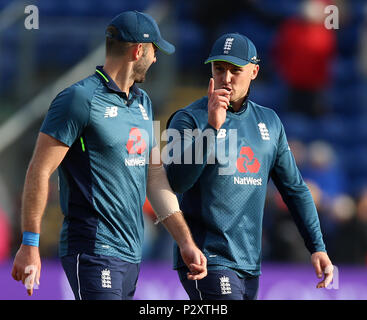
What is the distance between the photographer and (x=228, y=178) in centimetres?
577

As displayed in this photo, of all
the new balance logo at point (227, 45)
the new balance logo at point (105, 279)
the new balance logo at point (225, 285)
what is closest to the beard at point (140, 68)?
the new balance logo at point (227, 45)

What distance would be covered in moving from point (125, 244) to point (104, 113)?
77cm

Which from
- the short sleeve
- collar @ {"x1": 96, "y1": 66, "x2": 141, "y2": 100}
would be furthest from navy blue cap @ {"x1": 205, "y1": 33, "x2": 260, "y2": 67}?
the short sleeve

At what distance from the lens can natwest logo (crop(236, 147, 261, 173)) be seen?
5.82m

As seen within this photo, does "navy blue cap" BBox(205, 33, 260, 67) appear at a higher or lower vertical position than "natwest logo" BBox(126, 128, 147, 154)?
higher

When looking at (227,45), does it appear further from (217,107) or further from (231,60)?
(217,107)

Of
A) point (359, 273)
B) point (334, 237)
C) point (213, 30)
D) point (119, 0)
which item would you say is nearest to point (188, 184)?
point (359, 273)

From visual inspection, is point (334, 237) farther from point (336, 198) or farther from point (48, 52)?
point (48, 52)

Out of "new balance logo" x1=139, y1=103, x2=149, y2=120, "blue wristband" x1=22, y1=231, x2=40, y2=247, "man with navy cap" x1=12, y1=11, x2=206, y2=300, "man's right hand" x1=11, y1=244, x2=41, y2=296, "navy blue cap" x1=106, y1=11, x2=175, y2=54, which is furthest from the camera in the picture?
"new balance logo" x1=139, y1=103, x2=149, y2=120

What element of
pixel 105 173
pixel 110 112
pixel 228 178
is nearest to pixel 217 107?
pixel 228 178

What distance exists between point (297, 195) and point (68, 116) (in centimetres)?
171

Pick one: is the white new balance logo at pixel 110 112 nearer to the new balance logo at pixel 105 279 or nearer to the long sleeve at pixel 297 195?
the new balance logo at pixel 105 279

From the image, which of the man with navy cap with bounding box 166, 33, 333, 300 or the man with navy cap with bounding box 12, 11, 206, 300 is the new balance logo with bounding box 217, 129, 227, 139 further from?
the man with navy cap with bounding box 12, 11, 206, 300

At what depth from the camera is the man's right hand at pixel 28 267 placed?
16.0 ft
